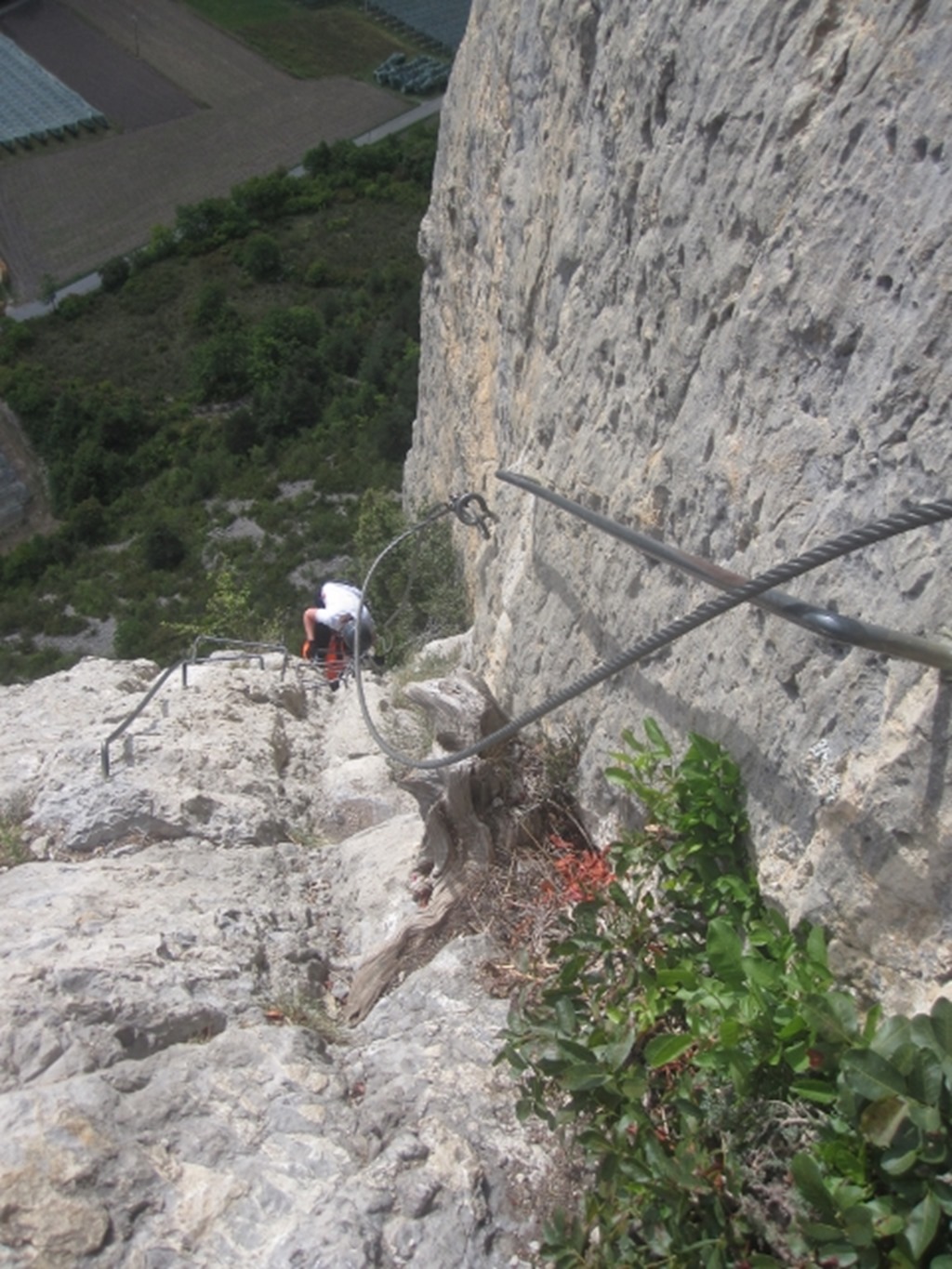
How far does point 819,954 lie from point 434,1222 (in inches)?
50.5

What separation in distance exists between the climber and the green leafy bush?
570 centimetres

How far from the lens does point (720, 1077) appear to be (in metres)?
2.89

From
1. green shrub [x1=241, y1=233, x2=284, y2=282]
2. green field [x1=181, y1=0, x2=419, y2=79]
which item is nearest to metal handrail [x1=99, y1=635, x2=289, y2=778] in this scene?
green shrub [x1=241, y1=233, x2=284, y2=282]

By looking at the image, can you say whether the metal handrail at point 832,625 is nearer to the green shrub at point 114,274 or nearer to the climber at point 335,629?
the climber at point 335,629

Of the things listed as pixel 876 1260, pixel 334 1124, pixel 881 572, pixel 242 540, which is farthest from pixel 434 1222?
pixel 242 540

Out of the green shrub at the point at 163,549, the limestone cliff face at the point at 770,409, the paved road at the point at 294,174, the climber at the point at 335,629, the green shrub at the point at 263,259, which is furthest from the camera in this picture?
the green shrub at the point at 263,259

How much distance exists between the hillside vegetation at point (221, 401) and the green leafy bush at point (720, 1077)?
1844cm

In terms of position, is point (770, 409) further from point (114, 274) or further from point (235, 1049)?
point (114, 274)

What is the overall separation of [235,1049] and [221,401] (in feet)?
108

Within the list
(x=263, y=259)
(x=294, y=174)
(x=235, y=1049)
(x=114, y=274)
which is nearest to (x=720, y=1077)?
(x=235, y=1049)

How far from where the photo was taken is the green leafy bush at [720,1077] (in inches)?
93.1

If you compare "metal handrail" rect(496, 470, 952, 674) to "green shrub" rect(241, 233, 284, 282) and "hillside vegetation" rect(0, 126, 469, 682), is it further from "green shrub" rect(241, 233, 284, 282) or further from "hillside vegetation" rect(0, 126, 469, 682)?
"green shrub" rect(241, 233, 284, 282)

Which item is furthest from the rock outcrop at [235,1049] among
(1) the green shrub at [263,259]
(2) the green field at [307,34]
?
(2) the green field at [307,34]

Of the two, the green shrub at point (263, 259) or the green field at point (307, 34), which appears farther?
Result: the green field at point (307, 34)
